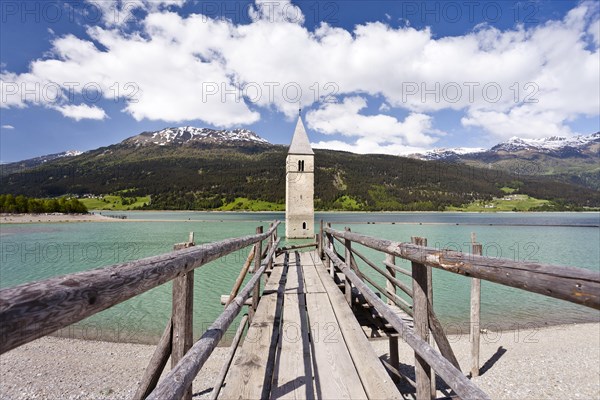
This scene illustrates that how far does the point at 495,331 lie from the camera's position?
38.0ft

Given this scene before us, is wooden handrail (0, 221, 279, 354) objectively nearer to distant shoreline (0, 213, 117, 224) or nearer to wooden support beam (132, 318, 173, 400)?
wooden support beam (132, 318, 173, 400)

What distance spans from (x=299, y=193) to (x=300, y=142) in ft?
25.0

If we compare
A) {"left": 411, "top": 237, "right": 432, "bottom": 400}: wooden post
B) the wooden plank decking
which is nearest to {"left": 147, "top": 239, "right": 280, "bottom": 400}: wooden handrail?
the wooden plank decking

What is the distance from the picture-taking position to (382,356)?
910 cm

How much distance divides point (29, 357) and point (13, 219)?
322ft

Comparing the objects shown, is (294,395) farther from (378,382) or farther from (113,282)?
(113,282)

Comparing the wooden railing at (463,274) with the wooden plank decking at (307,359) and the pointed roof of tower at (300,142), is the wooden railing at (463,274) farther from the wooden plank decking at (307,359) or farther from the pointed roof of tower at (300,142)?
the pointed roof of tower at (300,142)

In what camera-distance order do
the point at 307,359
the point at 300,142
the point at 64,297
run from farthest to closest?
the point at 300,142
the point at 307,359
the point at 64,297

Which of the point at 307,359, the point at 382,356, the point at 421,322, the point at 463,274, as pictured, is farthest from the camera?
the point at 382,356

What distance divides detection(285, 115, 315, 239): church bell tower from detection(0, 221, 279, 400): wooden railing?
132 ft

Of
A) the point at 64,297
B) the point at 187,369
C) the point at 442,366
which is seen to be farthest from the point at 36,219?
the point at 442,366

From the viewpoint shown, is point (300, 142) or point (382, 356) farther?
point (300, 142)

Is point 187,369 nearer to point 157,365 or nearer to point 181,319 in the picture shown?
point 181,319

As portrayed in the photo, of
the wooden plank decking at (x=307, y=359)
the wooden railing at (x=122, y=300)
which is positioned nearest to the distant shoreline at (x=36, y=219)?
the wooden plank decking at (x=307, y=359)
